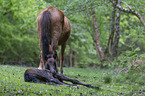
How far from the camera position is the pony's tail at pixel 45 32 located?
617 centimetres

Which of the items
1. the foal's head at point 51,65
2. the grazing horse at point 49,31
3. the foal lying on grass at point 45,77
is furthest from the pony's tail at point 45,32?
the foal lying on grass at point 45,77

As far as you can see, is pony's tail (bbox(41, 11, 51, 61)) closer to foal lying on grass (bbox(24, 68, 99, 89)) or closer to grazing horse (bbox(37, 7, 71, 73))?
grazing horse (bbox(37, 7, 71, 73))

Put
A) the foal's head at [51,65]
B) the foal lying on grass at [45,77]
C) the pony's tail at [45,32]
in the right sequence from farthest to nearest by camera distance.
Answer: the pony's tail at [45,32] → the foal's head at [51,65] → the foal lying on grass at [45,77]

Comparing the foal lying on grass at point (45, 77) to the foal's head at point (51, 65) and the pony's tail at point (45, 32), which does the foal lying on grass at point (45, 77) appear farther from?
the pony's tail at point (45, 32)

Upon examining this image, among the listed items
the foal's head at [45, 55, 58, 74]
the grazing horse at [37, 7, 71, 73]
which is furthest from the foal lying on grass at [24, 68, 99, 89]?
the grazing horse at [37, 7, 71, 73]

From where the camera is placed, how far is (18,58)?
26.1 meters

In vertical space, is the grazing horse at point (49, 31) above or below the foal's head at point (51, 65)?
above

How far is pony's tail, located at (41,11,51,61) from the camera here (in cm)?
617

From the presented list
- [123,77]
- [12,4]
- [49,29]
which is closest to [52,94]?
[123,77]

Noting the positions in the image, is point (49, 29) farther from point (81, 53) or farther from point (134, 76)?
point (81, 53)

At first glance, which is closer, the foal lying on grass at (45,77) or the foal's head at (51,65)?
the foal lying on grass at (45,77)

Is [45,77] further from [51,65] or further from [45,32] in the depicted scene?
[45,32]

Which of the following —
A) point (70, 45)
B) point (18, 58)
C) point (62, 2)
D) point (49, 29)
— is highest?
point (62, 2)

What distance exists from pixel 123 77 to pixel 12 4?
2316 cm
